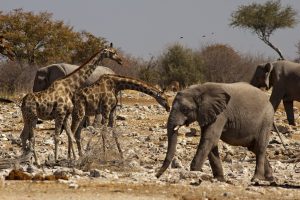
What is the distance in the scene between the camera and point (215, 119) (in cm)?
1370

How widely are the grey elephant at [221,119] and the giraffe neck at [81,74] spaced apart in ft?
10.9

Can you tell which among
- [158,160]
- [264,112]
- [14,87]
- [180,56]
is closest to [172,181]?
[264,112]

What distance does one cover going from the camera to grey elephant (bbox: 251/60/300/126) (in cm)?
2420

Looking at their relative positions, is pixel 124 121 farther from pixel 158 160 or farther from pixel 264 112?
pixel 264 112

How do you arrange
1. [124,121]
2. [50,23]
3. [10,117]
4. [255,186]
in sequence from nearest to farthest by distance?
[255,186]
[124,121]
[10,117]
[50,23]

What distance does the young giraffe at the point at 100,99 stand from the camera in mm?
16891

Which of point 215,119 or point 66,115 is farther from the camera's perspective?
point 66,115

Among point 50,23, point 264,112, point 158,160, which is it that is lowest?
point 158,160

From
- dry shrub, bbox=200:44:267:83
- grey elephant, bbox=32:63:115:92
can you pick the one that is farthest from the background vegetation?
grey elephant, bbox=32:63:115:92

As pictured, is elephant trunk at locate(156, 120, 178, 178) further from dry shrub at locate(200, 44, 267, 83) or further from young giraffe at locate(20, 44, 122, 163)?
dry shrub at locate(200, 44, 267, 83)

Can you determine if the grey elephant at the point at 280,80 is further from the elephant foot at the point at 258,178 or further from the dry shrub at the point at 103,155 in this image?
the elephant foot at the point at 258,178

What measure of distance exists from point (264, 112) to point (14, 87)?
2588 centimetres

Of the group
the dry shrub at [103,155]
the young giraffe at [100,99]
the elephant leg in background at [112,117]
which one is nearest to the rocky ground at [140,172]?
the dry shrub at [103,155]

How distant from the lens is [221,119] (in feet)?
45.2
